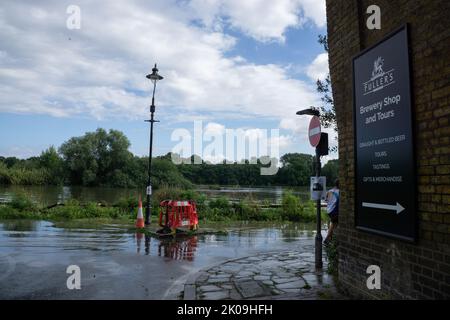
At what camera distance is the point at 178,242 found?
11.6 meters

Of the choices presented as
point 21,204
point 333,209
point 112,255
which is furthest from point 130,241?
point 21,204

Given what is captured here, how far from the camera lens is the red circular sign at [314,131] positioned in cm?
794

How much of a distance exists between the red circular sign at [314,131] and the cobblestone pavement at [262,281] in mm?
Result: 2465

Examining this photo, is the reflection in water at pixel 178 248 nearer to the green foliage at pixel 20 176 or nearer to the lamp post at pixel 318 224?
the lamp post at pixel 318 224

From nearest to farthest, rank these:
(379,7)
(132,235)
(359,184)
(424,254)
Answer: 1. (424,254)
2. (379,7)
3. (359,184)
4. (132,235)

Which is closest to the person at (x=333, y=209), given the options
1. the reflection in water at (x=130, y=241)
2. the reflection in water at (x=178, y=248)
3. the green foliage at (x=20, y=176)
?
the reflection in water at (x=130, y=241)

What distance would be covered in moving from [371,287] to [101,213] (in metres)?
14.8

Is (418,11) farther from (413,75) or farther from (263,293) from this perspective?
(263,293)

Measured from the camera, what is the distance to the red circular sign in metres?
7.94

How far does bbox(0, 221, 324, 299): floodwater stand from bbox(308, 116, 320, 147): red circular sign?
3.33m

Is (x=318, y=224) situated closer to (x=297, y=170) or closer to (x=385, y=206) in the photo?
(x=385, y=206)

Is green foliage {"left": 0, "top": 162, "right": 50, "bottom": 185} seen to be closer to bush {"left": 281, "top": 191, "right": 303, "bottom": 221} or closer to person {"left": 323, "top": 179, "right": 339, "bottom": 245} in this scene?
bush {"left": 281, "top": 191, "right": 303, "bottom": 221}
